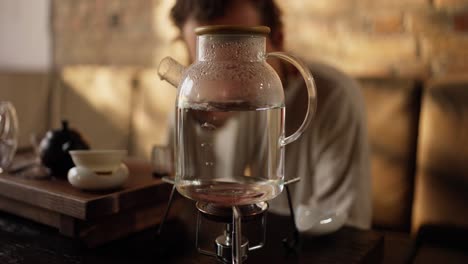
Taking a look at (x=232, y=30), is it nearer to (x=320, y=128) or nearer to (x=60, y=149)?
(x=60, y=149)

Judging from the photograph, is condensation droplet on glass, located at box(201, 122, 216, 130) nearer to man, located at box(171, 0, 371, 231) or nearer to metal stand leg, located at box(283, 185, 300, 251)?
metal stand leg, located at box(283, 185, 300, 251)

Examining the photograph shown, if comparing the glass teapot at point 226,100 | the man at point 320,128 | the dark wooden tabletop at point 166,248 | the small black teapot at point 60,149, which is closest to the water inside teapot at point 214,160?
the glass teapot at point 226,100

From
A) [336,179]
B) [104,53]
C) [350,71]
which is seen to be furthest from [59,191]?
[104,53]

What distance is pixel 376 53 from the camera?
179cm

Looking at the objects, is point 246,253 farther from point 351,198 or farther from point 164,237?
point 351,198

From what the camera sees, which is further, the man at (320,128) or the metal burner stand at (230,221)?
the man at (320,128)

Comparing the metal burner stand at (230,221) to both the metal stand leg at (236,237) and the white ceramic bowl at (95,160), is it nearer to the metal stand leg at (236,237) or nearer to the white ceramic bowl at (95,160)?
the metal stand leg at (236,237)

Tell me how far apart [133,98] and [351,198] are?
135cm

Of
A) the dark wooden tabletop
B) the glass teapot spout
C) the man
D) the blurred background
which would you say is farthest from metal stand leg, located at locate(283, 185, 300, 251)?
the blurred background

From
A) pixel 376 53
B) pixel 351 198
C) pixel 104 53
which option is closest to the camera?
pixel 351 198

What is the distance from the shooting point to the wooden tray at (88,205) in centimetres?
80

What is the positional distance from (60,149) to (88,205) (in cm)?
25

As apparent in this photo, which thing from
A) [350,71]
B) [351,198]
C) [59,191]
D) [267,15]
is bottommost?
[351,198]

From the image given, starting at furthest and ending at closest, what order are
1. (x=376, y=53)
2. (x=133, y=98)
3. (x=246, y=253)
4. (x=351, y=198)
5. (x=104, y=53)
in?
(x=104, y=53)
(x=133, y=98)
(x=376, y=53)
(x=351, y=198)
(x=246, y=253)
